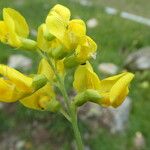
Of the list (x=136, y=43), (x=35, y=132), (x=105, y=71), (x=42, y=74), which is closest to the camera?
(x=42, y=74)

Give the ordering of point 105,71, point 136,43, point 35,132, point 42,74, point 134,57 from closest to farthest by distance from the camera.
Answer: point 42,74, point 35,132, point 105,71, point 134,57, point 136,43

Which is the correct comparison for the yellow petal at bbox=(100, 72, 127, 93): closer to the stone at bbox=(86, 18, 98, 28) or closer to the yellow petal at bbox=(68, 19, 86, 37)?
the yellow petal at bbox=(68, 19, 86, 37)

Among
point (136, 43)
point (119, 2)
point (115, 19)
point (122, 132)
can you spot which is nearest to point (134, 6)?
point (119, 2)

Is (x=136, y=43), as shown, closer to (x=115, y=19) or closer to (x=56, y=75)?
(x=115, y=19)

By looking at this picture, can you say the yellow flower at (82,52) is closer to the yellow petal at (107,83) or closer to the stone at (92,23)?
the yellow petal at (107,83)

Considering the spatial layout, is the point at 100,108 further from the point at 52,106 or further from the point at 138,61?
the point at 52,106

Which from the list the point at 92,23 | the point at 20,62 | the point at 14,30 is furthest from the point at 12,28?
the point at 92,23
